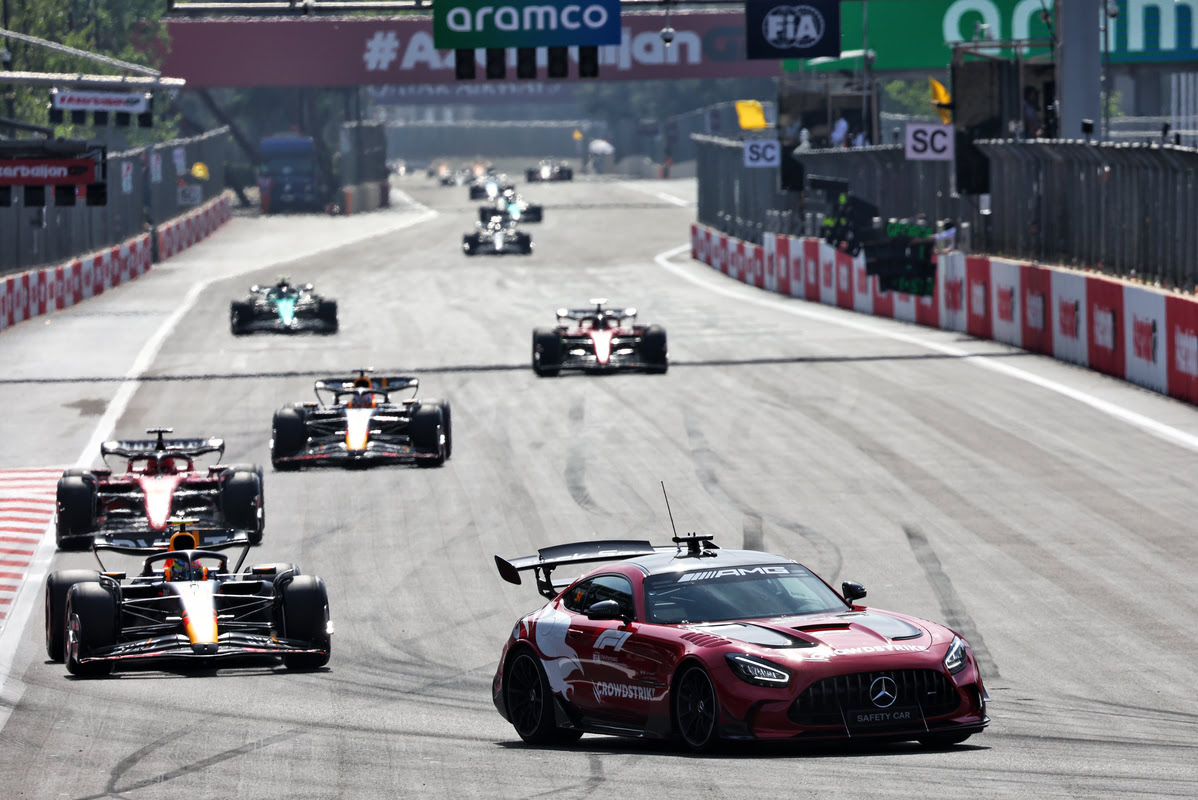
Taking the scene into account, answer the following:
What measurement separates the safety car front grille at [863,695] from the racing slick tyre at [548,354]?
1987 centimetres

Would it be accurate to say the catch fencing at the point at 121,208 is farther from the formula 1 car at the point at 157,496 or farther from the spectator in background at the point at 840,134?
the formula 1 car at the point at 157,496

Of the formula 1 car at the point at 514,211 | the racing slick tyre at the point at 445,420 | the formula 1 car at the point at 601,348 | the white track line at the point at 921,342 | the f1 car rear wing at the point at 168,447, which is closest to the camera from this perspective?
the f1 car rear wing at the point at 168,447

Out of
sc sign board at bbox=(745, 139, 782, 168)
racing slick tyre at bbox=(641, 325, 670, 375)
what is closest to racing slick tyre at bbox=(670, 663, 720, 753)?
racing slick tyre at bbox=(641, 325, 670, 375)

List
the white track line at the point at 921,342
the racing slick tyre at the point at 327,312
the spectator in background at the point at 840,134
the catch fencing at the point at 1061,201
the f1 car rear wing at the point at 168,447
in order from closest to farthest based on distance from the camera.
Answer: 1. the f1 car rear wing at the point at 168,447
2. the white track line at the point at 921,342
3. the catch fencing at the point at 1061,201
4. the racing slick tyre at the point at 327,312
5. the spectator in background at the point at 840,134

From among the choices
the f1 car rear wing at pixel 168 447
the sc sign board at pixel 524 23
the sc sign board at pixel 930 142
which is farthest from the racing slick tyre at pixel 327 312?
the f1 car rear wing at pixel 168 447

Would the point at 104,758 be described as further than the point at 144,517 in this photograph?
No

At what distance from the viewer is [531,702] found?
38.3ft

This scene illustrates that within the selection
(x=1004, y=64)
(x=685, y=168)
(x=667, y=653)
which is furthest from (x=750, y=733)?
(x=685, y=168)

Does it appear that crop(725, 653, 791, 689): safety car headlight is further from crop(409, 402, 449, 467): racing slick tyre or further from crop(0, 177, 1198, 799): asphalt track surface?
crop(409, 402, 449, 467): racing slick tyre

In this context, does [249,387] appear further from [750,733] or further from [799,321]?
[750,733]

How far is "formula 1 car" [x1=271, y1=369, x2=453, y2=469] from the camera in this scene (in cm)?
2255

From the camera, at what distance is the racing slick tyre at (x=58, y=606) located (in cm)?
1416

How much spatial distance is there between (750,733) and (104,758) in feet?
12.1

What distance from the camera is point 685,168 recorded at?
138 meters
